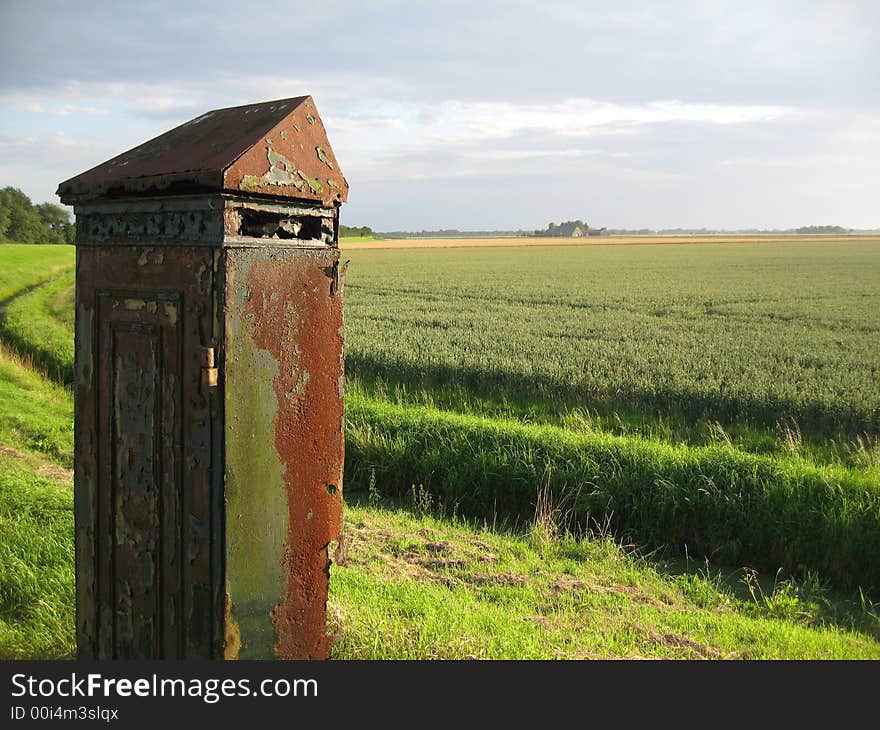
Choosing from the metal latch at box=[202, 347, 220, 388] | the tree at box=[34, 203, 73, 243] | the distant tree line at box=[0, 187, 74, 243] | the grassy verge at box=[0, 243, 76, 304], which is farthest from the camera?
the tree at box=[34, 203, 73, 243]

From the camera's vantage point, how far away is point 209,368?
2084 millimetres

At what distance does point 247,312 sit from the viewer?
214 centimetres

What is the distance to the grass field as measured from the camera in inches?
156

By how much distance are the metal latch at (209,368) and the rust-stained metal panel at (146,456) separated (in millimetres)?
23

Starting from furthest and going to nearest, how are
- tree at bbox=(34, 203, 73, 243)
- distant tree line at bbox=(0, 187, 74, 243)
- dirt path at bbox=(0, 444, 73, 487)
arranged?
1. tree at bbox=(34, 203, 73, 243)
2. distant tree line at bbox=(0, 187, 74, 243)
3. dirt path at bbox=(0, 444, 73, 487)

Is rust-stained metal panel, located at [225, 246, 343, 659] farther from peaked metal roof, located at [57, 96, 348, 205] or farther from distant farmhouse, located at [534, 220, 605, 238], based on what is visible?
distant farmhouse, located at [534, 220, 605, 238]

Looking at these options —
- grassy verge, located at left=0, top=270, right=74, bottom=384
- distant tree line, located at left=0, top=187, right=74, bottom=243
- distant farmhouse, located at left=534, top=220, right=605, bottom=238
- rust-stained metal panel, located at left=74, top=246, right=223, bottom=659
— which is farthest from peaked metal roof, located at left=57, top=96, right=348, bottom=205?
distant farmhouse, located at left=534, top=220, right=605, bottom=238

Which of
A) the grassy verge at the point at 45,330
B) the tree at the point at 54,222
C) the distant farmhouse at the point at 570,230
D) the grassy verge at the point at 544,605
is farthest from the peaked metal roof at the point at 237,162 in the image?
the distant farmhouse at the point at 570,230

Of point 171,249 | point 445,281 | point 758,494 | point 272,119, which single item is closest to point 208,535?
point 171,249

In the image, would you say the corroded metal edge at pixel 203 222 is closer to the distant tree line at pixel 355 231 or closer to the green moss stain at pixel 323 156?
the green moss stain at pixel 323 156

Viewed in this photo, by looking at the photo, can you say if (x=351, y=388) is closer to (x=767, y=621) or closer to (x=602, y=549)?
(x=602, y=549)

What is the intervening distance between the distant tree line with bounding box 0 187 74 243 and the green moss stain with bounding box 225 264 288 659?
2983 inches

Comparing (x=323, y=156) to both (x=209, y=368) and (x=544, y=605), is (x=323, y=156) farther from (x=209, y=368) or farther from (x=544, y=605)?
(x=544, y=605)

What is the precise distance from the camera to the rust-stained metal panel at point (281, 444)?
215cm
